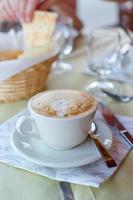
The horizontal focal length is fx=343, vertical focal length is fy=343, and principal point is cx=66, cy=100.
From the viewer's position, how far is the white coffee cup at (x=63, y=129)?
525 millimetres

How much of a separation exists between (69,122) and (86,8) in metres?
3.40

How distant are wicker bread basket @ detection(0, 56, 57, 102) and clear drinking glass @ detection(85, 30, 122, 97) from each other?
0.42 ft

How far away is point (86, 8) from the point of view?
12.3ft

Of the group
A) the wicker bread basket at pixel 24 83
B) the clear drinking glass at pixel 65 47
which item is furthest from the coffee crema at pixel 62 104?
the clear drinking glass at pixel 65 47

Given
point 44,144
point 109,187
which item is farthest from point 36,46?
point 109,187

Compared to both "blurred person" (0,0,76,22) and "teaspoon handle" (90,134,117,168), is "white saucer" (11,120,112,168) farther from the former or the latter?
"blurred person" (0,0,76,22)


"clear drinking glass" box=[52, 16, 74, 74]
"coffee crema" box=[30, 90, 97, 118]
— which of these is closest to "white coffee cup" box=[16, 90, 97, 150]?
"coffee crema" box=[30, 90, 97, 118]

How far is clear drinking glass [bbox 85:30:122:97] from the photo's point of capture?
2.82ft

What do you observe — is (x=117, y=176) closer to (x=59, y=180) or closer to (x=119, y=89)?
(x=59, y=180)

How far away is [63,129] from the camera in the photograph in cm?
53

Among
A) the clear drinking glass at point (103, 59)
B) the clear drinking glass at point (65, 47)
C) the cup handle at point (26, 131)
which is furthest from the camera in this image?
the clear drinking glass at point (65, 47)

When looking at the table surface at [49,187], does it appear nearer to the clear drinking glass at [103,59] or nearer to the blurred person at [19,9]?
the clear drinking glass at [103,59]

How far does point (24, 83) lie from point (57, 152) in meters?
0.25

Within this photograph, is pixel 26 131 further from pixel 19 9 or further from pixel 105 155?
pixel 19 9
